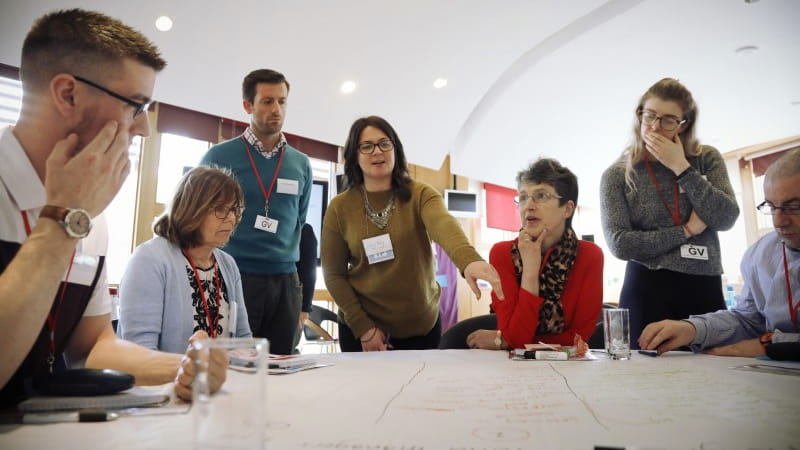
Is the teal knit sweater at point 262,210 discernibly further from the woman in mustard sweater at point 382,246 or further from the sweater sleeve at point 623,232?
the sweater sleeve at point 623,232

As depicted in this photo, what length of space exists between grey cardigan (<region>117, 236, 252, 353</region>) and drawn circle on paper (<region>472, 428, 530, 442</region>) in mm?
954

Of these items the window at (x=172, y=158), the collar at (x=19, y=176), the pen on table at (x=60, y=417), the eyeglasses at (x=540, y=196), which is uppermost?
the window at (x=172, y=158)

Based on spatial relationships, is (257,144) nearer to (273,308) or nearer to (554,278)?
(273,308)

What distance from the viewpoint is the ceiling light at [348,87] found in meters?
4.58

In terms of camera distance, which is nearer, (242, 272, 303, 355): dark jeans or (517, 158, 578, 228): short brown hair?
(517, 158, 578, 228): short brown hair

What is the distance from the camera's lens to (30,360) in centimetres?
77

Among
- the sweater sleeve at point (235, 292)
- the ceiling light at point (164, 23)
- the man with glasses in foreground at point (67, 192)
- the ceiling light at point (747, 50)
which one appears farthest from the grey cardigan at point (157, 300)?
the ceiling light at point (747, 50)

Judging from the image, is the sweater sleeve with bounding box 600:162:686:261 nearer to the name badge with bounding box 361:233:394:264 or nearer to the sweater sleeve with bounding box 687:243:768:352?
the sweater sleeve with bounding box 687:243:768:352

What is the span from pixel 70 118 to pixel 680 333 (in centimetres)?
155

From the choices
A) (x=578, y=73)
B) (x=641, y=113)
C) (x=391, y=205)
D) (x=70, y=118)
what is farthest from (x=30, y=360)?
(x=578, y=73)

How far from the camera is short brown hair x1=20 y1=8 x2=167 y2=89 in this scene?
86 cm

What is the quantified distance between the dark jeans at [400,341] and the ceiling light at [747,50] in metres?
4.88

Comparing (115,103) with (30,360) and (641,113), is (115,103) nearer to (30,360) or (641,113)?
(30,360)

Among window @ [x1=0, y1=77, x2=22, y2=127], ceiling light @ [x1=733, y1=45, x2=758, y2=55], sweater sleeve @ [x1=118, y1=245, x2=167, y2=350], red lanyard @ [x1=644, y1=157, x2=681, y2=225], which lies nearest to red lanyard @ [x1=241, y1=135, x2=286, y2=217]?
sweater sleeve @ [x1=118, y1=245, x2=167, y2=350]
